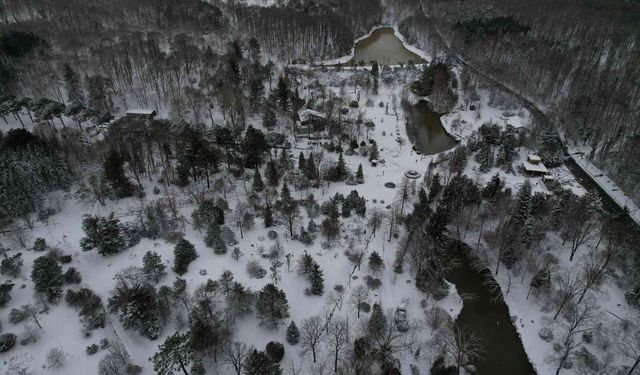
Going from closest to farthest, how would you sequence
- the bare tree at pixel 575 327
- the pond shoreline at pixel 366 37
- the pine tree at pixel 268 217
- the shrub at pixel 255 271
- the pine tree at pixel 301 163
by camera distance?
1. the bare tree at pixel 575 327
2. the shrub at pixel 255 271
3. the pine tree at pixel 268 217
4. the pine tree at pixel 301 163
5. the pond shoreline at pixel 366 37

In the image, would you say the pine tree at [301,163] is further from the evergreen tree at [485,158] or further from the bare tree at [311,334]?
the evergreen tree at [485,158]

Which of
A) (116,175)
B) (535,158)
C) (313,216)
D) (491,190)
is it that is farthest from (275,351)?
(535,158)

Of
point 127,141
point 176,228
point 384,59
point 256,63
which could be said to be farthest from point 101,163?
point 384,59

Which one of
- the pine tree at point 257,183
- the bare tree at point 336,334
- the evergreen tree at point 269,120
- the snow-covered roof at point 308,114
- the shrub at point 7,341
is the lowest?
the bare tree at point 336,334

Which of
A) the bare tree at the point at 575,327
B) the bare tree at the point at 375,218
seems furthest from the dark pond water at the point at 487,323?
the bare tree at the point at 375,218

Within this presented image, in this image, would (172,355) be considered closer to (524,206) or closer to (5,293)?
A: (5,293)

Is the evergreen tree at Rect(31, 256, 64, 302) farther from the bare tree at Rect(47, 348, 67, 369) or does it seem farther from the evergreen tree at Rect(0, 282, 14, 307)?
the bare tree at Rect(47, 348, 67, 369)

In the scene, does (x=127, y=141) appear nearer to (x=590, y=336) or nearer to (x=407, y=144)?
(x=407, y=144)
